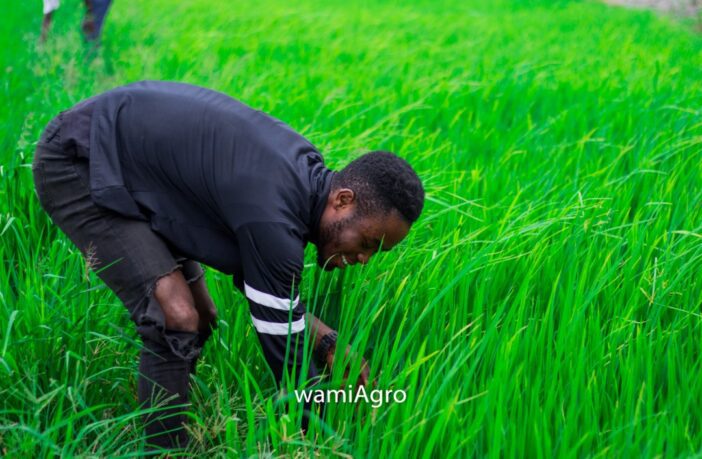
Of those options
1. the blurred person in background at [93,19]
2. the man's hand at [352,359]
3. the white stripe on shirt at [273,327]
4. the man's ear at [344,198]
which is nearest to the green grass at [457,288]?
the man's hand at [352,359]

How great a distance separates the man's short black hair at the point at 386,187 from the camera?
1.82 meters

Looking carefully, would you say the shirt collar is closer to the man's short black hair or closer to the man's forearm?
the man's short black hair

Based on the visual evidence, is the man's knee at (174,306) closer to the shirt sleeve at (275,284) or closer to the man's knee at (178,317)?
the man's knee at (178,317)

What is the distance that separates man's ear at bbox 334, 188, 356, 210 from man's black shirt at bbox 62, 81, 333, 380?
39 millimetres

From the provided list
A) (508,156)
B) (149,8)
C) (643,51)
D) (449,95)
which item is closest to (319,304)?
(508,156)

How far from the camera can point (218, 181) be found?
1816 mm

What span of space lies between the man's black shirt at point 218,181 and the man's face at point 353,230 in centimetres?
3

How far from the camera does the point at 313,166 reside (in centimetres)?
194

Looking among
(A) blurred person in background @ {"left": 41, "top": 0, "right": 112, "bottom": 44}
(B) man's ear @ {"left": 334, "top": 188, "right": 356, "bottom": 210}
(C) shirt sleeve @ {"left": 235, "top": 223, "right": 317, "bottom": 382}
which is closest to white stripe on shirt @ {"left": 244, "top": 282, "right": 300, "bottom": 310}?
(C) shirt sleeve @ {"left": 235, "top": 223, "right": 317, "bottom": 382}

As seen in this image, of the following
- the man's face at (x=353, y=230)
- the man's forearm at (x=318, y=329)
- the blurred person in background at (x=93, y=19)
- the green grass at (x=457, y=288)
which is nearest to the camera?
the green grass at (x=457, y=288)

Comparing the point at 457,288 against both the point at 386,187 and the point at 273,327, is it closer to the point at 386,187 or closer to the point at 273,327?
the point at 386,187

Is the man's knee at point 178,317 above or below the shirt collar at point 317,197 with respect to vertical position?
below

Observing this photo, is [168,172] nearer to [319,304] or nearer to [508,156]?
[319,304]

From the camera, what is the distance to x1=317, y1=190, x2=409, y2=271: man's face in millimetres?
1841
